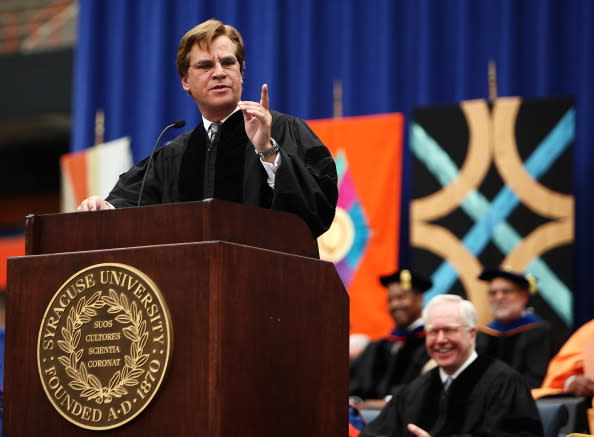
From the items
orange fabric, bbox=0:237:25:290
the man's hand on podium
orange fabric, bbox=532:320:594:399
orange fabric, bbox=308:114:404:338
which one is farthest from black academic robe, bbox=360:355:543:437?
orange fabric, bbox=0:237:25:290

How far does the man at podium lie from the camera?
103 inches

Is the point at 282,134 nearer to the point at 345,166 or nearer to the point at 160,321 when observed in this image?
the point at 160,321

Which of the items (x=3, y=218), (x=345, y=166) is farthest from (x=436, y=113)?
(x=3, y=218)

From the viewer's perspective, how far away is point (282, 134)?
2.84 metres

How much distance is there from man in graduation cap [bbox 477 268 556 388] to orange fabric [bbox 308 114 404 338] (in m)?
0.90

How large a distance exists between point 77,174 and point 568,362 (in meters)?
4.59

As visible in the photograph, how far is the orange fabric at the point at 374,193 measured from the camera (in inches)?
304

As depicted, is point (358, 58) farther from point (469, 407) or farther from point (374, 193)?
point (469, 407)

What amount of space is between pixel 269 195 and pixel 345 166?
514 cm

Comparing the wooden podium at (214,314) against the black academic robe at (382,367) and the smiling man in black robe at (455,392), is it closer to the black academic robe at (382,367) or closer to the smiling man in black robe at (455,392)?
the smiling man in black robe at (455,392)

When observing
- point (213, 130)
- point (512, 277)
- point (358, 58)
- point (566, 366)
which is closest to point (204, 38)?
point (213, 130)

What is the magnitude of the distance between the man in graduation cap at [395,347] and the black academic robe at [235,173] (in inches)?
174

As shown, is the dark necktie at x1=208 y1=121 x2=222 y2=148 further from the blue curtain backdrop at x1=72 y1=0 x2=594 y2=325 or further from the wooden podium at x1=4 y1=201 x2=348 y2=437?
the blue curtain backdrop at x1=72 y1=0 x2=594 y2=325

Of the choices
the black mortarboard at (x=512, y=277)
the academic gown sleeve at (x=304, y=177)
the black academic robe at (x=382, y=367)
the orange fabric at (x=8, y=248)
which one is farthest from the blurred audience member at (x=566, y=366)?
the orange fabric at (x=8, y=248)
